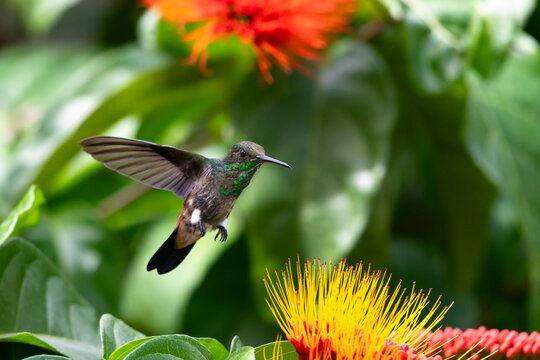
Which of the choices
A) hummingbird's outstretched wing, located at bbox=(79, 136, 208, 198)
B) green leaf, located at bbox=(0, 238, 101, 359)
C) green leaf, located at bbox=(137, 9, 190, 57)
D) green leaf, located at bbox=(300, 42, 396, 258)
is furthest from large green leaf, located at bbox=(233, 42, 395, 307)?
hummingbird's outstretched wing, located at bbox=(79, 136, 208, 198)

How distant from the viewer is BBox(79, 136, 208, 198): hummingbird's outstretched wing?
29 cm

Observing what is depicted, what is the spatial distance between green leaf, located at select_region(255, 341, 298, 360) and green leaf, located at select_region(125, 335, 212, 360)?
30mm

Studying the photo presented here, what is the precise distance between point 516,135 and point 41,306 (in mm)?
576

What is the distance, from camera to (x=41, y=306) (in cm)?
47

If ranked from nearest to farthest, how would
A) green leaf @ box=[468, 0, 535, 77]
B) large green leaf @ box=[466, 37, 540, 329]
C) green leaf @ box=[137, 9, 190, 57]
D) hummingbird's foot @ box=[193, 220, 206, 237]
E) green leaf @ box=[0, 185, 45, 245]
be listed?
1. hummingbird's foot @ box=[193, 220, 206, 237]
2. green leaf @ box=[0, 185, 45, 245]
3. green leaf @ box=[468, 0, 535, 77]
4. large green leaf @ box=[466, 37, 540, 329]
5. green leaf @ box=[137, 9, 190, 57]

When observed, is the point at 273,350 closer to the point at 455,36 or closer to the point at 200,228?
the point at 200,228

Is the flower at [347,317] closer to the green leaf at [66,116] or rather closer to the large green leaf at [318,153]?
the large green leaf at [318,153]

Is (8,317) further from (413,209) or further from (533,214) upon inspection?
(413,209)

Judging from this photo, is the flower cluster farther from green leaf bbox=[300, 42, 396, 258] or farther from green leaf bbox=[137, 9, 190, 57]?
green leaf bbox=[137, 9, 190, 57]

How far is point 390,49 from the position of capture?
949 millimetres

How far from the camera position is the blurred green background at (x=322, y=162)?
73cm

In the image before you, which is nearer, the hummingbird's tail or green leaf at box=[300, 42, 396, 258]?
the hummingbird's tail

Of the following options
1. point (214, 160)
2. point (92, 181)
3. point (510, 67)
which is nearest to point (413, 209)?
point (510, 67)

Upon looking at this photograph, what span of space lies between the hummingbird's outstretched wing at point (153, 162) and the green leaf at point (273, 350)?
3.9 inches
